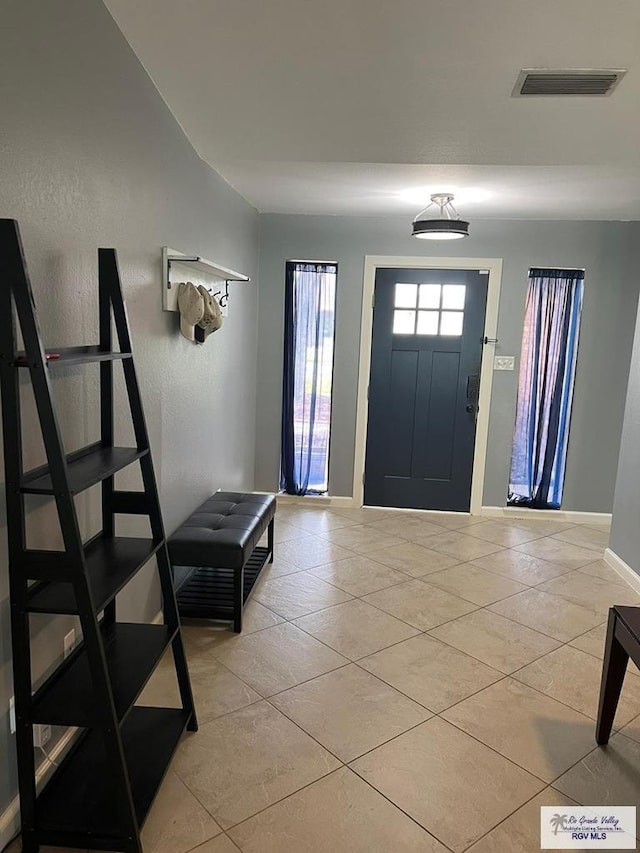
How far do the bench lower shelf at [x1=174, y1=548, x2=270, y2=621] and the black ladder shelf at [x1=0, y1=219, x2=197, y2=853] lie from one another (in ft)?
2.80

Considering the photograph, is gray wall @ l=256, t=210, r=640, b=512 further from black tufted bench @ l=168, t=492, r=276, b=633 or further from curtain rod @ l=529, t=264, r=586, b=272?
black tufted bench @ l=168, t=492, r=276, b=633

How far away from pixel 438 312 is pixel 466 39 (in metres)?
2.94

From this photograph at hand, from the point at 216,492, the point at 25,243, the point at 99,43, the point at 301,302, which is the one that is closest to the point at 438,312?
the point at 301,302

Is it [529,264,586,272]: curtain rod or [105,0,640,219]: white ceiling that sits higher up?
[105,0,640,219]: white ceiling

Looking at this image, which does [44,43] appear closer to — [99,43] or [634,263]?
[99,43]

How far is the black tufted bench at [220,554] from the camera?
115 inches

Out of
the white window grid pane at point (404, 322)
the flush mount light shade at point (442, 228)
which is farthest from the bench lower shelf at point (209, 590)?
the flush mount light shade at point (442, 228)

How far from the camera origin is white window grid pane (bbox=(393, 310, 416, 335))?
4.92 m

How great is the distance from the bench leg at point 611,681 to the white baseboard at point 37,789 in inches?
73.3

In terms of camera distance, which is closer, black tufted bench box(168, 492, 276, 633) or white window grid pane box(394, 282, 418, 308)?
black tufted bench box(168, 492, 276, 633)

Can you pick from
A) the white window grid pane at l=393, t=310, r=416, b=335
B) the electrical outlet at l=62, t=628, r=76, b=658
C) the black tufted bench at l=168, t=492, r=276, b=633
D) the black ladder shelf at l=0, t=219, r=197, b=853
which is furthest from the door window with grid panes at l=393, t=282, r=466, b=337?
the electrical outlet at l=62, t=628, r=76, b=658

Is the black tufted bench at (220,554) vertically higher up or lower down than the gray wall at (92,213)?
lower down

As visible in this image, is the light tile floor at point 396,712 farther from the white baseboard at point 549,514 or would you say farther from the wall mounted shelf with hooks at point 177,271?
the wall mounted shelf with hooks at point 177,271

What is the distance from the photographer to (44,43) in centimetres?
163
